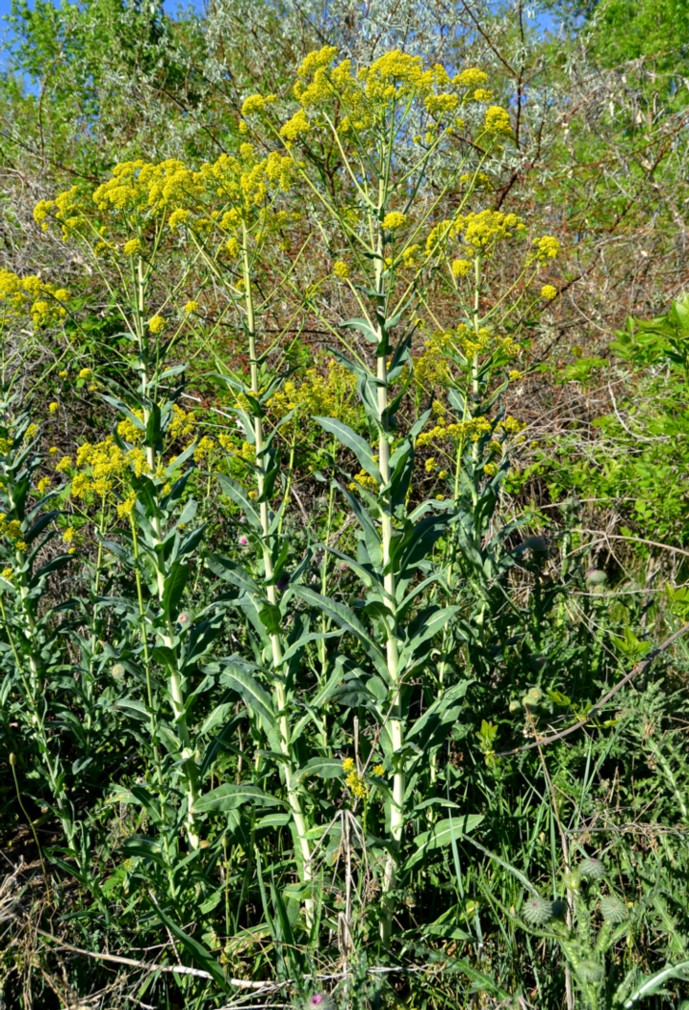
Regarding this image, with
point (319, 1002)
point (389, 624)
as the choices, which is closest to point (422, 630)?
point (389, 624)

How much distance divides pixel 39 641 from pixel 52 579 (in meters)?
1.47

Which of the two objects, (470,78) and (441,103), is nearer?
(441,103)

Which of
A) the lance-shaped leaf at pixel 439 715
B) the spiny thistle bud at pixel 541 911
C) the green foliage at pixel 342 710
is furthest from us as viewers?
the lance-shaped leaf at pixel 439 715

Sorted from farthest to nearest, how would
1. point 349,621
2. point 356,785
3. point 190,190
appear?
point 190,190 → point 349,621 → point 356,785

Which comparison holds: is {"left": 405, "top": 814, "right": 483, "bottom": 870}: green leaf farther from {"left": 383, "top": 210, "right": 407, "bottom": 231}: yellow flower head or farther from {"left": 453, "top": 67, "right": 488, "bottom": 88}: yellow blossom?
{"left": 453, "top": 67, "right": 488, "bottom": 88}: yellow blossom

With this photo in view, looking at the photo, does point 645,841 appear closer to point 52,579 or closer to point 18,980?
point 18,980

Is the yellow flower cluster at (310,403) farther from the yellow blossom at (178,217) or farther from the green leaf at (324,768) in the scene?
the green leaf at (324,768)

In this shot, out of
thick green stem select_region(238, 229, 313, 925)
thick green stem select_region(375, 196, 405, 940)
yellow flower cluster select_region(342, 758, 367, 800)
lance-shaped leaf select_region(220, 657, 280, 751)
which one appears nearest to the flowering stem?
thick green stem select_region(375, 196, 405, 940)

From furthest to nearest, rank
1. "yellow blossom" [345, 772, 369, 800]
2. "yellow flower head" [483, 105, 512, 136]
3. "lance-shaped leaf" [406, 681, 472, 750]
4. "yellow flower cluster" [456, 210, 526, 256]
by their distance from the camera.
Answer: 1. "yellow flower cluster" [456, 210, 526, 256]
2. "yellow flower head" [483, 105, 512, 136]
3. "lance-shaped leaf" [406, 681, 472, 750]
4. "yellow blossom" [345, 772, 369, 800]

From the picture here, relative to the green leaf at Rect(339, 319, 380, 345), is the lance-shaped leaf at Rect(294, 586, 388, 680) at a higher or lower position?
lower

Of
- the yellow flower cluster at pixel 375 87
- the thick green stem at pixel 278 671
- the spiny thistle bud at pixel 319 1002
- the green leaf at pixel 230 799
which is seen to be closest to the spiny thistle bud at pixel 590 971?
the spiny thistle bud at pixel 319 1002

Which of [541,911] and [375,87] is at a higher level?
[375,87]

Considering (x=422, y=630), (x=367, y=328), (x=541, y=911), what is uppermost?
(x=367, y=328)

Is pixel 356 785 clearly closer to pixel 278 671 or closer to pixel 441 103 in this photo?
pixel 278 671
